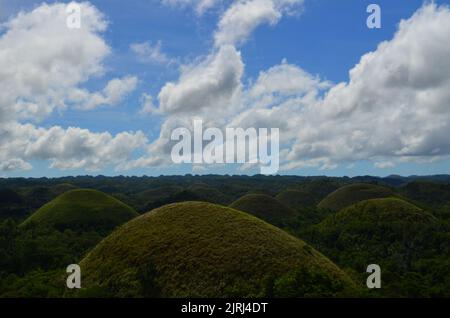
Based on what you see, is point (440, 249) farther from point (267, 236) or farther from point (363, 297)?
point (363, 297)

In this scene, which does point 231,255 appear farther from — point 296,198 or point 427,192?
point 427,192

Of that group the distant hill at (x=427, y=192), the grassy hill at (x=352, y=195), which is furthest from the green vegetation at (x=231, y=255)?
the distant hill at (x=427, y=192)

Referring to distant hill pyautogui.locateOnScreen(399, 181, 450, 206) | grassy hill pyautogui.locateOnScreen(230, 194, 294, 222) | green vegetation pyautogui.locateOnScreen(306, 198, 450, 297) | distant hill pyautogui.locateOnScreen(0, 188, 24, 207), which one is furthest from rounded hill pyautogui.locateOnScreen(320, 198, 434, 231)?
distant hill pyautogui.locateOnScreen(0, 188, 24, 207)

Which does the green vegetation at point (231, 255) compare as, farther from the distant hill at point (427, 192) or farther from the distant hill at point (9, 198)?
the distant hill at point (427, 192)

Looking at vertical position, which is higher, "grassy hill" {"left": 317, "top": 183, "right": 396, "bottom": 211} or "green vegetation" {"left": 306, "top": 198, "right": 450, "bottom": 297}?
"grassy hill" {"left": 317, "top": 183, "right": 396, "bottom": 211}

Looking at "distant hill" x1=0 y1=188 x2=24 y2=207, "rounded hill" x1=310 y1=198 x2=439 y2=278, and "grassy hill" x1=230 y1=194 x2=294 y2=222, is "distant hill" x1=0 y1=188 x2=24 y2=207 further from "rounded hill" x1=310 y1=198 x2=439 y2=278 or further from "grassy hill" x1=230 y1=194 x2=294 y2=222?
"rounded hill" x1=310 y1=198 x2=439 y2=278

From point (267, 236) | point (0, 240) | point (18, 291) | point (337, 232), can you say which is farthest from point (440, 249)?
point (0, 240)
